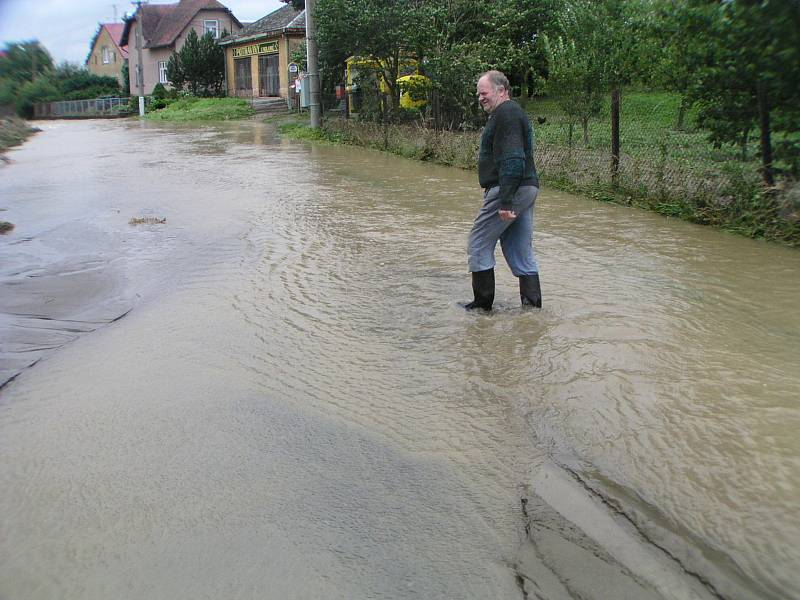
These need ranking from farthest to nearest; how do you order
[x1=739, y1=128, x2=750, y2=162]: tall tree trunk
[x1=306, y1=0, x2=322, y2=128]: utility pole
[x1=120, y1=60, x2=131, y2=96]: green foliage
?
[x1=120, y1=60, x2=131, y2=96]: green foliage → [x1=306, y1=0, x2=322, y2=128]: utility pole → [x1=739, y1=128, x2=750, y2=162]: tall tree trunk

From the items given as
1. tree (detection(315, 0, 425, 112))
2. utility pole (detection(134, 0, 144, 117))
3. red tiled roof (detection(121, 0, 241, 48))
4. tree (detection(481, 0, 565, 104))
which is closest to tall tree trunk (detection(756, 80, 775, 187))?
tree (detection(481, 0, 565, 104))

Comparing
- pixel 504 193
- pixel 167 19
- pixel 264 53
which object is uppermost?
pixel 167 19

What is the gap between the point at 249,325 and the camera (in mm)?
6234

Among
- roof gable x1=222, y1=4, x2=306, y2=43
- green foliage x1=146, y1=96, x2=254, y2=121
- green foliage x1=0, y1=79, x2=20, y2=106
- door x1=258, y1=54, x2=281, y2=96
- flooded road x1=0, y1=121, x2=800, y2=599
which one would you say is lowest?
flooded road x1=0, y1=121, x2=800, y2=599

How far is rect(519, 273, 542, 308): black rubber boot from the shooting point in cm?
627

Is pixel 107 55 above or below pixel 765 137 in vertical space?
above

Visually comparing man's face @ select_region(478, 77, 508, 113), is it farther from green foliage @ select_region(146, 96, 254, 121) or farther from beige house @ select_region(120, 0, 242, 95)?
beige house @ select_region(120, 0, 242, 95)

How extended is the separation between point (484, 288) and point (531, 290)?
40cm

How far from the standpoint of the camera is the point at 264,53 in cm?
4316

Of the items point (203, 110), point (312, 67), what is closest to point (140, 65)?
point (203, 110)

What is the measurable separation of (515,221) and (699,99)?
5137 mm

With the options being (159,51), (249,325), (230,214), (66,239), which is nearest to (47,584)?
(249,325)

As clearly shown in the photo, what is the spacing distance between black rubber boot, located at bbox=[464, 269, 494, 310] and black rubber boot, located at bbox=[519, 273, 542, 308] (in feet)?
0.89

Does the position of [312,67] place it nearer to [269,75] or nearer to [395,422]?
[395,422]
